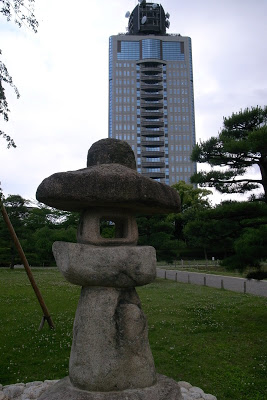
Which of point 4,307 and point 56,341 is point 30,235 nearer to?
point 4,307

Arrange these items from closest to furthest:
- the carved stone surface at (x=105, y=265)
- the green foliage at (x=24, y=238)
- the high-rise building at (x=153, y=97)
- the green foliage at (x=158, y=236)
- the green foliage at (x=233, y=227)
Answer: the carved stone surface at (x=105, y=265) → the green foliage at (x=233, y=227) → the green foliage at (x=158, y=236) → the green foliage at (x=24, y=238) → the high-rise building at (x=153, y=97)

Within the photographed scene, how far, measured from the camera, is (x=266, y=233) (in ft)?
29.5

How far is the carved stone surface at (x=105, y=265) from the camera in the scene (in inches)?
162

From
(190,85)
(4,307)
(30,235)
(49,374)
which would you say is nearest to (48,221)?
(30,235)

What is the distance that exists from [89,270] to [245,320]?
25.7ft

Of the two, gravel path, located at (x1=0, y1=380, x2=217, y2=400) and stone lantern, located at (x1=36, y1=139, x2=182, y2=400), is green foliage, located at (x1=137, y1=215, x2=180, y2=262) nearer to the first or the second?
gravel path, located at (x1=0, y1=380, x2=217, y2=400)

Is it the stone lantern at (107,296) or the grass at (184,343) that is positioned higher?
the stone lantern at (107,296)

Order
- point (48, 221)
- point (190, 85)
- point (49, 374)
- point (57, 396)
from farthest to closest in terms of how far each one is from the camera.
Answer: point (190, 85) < point (48, 221) < point (49, 374) < point (57, 396)

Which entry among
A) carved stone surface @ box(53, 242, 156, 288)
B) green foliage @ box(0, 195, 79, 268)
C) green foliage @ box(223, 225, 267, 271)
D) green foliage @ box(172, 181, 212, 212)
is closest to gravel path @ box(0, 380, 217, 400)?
carved stone surface @ box(53, 242, 156, 288)

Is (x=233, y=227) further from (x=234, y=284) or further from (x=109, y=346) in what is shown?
(x=234, y=284)

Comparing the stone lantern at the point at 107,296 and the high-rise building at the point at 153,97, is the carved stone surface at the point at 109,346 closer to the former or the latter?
the stone lantern at the point at 107,296

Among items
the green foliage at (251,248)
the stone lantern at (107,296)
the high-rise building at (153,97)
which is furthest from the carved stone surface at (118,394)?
the high-rise building at (153,97)

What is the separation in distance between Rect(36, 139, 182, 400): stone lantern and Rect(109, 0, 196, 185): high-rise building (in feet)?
245

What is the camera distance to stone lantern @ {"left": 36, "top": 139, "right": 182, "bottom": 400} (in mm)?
3979
